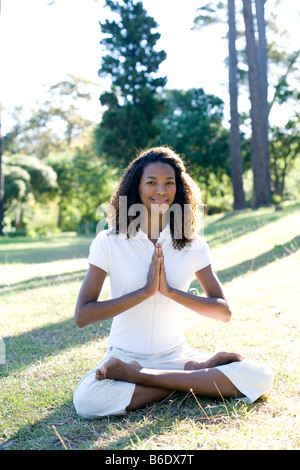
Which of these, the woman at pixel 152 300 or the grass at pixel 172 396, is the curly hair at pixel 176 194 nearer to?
the woman at pixel 152 300

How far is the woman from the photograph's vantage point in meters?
2.55

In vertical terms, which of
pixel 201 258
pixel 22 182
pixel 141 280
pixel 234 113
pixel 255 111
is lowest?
pixel 141 280

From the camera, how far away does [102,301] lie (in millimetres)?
2535

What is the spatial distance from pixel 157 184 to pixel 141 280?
55 cm

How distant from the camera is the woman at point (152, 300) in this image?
Result: 8.36 feet

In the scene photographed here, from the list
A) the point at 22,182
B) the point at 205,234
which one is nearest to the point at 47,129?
the point at 22,182

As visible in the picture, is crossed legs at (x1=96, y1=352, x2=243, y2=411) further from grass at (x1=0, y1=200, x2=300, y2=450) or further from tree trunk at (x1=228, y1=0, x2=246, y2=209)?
tree trunk at (x1=228, y1=0, x2=246, y2=209)

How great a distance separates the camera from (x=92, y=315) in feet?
8.48

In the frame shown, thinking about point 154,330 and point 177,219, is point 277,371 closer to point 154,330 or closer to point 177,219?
point 154,330

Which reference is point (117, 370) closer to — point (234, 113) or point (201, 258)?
point (201, 258)

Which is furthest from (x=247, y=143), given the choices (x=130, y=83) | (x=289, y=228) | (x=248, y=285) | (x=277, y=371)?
(x=277, y=371)

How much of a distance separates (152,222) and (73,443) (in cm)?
124

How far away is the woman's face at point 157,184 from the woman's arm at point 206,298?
1.18 feet

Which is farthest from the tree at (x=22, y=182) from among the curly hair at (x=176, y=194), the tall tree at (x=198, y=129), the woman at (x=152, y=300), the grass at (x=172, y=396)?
the woman at (x=152, y=300)
